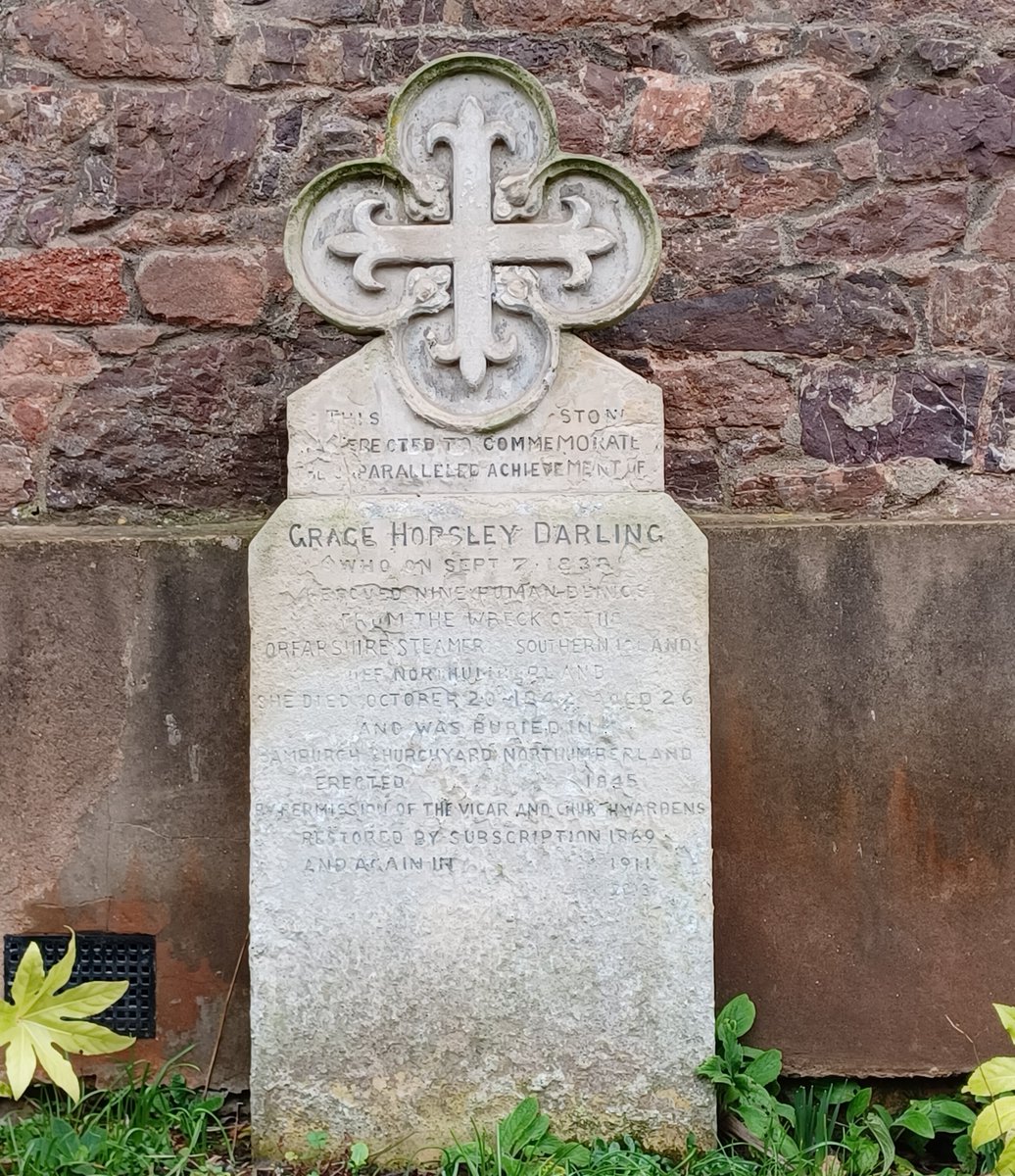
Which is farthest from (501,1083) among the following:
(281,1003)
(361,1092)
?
(281,1003)

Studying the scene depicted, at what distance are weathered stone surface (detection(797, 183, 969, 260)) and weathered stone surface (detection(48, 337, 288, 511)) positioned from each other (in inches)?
59.7

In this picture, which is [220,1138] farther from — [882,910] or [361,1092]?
[882,910]

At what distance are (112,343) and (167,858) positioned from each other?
139cm

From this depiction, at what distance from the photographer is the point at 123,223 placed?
Answer: 3.48 metres

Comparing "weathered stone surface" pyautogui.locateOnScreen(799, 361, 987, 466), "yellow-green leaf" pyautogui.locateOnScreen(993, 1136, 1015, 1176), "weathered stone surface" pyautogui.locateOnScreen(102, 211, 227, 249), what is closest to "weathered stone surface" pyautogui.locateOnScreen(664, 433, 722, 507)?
"weathered stone surface" pyautogui.locateOnScreen(799, 361, 987, 466)

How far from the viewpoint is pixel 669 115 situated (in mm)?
3520

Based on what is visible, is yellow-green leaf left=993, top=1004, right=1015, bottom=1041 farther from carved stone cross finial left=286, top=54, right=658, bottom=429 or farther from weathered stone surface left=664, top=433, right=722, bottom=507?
carved stone cross finial left=286, top=54, right=658, bottom=429

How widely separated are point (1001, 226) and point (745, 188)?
2.32ft

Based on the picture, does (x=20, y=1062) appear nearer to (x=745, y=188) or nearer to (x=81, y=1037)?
(x=81, y=1037)

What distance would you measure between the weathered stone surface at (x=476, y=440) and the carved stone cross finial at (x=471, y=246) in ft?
0.16

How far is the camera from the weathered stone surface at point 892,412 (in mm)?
3424

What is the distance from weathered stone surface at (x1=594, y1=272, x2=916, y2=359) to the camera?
3.46m

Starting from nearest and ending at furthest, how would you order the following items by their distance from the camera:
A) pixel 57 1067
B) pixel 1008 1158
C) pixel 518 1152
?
pixel 1008 1158 < pixel 57 1067 < pixel 518 1152

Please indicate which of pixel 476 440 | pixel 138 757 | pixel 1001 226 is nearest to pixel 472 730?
pixel 476 440
